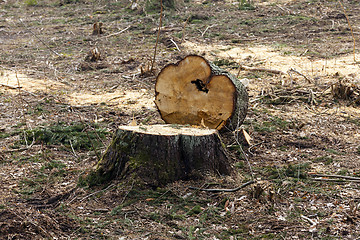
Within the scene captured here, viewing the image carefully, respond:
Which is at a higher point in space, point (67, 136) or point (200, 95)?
point (200, 95)

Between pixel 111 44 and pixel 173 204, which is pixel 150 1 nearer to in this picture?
pixel 111 44

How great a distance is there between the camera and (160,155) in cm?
359

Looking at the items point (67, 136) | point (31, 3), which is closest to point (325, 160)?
point (67, 136)

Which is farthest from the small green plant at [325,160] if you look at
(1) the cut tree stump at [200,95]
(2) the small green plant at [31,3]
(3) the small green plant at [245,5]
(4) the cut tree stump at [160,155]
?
(2) the small green plant at [31,3]

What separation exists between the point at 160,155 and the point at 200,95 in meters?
1.32

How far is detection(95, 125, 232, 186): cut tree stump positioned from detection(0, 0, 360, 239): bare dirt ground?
4.6 inches

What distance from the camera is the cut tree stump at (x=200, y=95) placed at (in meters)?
4.59

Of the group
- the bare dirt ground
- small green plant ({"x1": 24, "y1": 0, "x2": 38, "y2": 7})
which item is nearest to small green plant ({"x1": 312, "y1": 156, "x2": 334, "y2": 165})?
the bare dirt ground

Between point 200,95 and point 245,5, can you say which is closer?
point 200,95

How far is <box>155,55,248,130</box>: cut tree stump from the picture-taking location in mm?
4590

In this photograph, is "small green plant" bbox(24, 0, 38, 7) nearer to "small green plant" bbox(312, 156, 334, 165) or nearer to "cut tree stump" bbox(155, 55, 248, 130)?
"cut tree stump" bbox(155, 55, 248, 130)

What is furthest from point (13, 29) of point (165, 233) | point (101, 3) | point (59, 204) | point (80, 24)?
point (165, 233)

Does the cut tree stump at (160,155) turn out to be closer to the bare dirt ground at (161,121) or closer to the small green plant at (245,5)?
the bare dirt ground at (161,121)

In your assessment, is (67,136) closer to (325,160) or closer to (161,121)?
(161,121)
